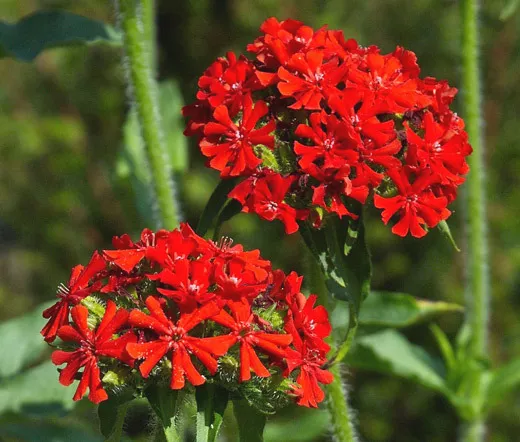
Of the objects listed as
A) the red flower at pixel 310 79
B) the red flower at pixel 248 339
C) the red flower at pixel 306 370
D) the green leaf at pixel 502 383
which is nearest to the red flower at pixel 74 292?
the red flower at pixel 248 339

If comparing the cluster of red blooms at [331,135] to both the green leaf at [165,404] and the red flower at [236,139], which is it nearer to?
the red flower at [236,139]

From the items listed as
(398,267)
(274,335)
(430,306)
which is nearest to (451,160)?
(274,335)

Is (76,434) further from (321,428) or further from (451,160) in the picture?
(451,160)

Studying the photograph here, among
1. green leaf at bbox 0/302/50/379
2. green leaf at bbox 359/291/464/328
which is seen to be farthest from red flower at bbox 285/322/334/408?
green leaf at bbox 0/302/50/379

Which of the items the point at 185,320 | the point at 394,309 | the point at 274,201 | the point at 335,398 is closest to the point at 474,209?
the point at 394,309

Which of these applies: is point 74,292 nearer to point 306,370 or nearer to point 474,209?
point 306,370

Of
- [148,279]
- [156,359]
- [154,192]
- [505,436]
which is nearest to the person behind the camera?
[156,359]
